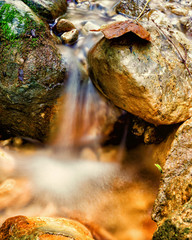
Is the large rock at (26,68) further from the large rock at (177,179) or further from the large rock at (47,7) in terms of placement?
the large rock at (177,179)

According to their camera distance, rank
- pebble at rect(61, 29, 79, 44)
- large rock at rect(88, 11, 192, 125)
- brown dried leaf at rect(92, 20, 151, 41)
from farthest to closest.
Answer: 1. pebble at rect(61, 29, 79, 44)
2. large rock at rect(88, 11, 192, 125)
3. brown dried leaf at rect(92, 20, 151, 41)

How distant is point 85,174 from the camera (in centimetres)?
334

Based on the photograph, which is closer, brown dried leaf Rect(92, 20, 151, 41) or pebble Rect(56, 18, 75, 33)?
brown dried leaf Rect(92, 20, 151, 41)

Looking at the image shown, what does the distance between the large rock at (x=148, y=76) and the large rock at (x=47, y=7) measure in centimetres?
203

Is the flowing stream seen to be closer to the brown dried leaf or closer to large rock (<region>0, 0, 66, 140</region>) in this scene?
large rock (<region>0, 0, 66, 140</region>)

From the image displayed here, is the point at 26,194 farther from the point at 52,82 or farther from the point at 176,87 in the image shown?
the point at 176,87

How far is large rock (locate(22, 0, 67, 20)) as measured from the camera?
3.93 meters

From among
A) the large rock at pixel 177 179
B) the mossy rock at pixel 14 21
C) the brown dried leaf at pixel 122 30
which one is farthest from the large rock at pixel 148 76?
the mossy rock at pixel 14 21

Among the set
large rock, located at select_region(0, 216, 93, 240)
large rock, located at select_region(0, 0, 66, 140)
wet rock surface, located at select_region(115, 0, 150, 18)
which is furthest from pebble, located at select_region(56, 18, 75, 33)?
large rock, located at select_region(0, 216, 93, 240)

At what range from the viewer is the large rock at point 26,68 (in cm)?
291

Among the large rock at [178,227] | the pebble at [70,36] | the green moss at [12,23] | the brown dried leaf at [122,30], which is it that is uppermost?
the brown dried leaf at [122,30]

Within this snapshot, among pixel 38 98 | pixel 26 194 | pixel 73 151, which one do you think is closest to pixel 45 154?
pixel 73 151

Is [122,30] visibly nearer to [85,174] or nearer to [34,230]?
[85,174]

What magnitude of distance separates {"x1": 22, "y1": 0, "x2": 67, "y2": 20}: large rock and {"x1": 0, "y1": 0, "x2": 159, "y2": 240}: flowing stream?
900 millimetres
